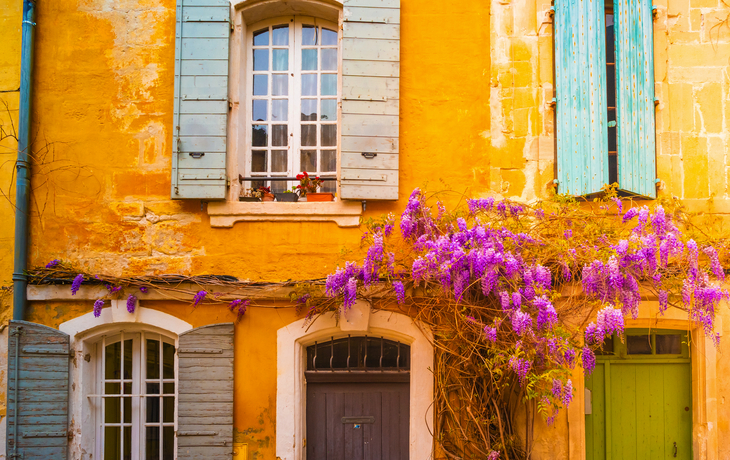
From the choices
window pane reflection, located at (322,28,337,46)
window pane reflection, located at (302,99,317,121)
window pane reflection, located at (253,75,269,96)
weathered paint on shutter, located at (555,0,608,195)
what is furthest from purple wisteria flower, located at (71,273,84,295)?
weathered paint on shutter, located at (555,0,608,195)

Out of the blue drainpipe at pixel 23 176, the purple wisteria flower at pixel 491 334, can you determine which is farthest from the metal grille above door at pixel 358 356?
the blue drainpipe at pixel 23 176

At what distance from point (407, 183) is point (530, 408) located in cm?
214

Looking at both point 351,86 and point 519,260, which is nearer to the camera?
point 519,260

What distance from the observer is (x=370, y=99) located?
5.10 m

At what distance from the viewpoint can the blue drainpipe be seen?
501 centimetres

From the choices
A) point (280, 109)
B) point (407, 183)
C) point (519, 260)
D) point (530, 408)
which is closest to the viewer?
point (519, 260)

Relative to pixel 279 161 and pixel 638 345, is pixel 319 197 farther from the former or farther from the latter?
pixel 638 345

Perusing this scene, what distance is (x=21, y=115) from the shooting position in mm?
5152

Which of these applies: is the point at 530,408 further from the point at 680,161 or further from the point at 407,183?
the point at 680,161

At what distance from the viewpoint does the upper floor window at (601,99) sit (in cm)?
503

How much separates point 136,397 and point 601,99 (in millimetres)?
4833

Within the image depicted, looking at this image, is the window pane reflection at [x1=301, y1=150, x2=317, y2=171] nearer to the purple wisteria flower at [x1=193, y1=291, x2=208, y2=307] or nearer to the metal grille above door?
the purple wisteria flower at [x1=193, y1=291, x2=208, y2=307]

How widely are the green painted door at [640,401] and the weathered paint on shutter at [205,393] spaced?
3.10m

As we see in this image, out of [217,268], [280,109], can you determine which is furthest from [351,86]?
[217,268]
